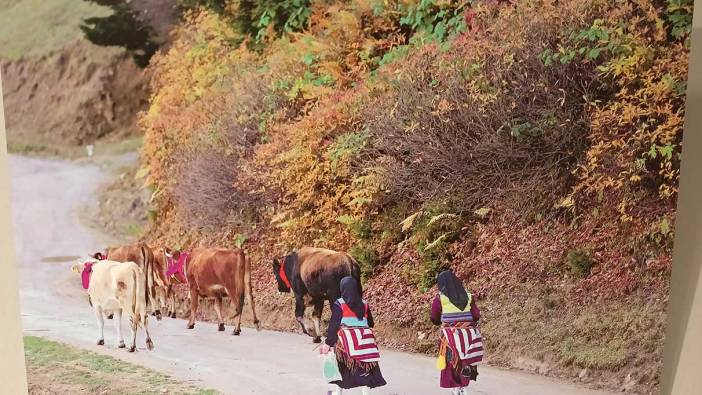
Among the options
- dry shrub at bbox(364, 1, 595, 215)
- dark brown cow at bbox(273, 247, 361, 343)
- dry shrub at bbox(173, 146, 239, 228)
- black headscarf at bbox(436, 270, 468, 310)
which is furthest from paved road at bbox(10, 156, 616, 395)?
dry shrub at bbox(364, 1, 595, 215)

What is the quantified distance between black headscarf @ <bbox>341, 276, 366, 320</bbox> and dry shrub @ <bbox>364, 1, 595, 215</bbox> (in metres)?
0.39

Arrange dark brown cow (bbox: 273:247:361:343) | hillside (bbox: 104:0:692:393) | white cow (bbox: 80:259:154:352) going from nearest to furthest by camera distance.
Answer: hillside (bbox: 104:0:692:393), dark brown cow (bbox: 273:247:361:343), white cow (bbox: 80:259:154:352)

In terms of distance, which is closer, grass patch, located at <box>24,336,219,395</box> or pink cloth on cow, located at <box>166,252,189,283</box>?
grass patch, located at <box>24,336,219,395</box>

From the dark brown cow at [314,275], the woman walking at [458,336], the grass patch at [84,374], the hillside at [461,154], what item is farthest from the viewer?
the grass patch at [84,374]

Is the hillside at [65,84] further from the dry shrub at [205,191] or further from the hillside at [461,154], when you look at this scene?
the dry shrub at [205,191]

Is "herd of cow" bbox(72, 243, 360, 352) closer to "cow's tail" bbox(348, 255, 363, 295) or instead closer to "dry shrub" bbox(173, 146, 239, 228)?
"dry shrub" bbox(173, 146, 239, 228)

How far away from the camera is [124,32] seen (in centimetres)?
382

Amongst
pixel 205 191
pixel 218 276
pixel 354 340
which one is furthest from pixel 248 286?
pixel 354 340

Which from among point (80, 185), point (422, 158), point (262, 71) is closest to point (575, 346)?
point (422, 158)

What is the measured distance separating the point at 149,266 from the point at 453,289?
136 centimetres

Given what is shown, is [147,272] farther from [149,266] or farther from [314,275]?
[314,275]

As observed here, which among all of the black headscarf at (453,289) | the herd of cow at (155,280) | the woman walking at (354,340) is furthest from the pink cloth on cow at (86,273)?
the black headscarf at (453,289)

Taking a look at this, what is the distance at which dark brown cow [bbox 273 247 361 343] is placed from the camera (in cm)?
364

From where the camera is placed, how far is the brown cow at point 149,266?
3.90 m
